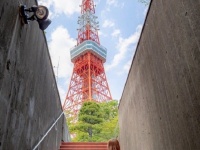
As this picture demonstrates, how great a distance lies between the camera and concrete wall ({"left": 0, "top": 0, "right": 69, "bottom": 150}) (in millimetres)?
2043

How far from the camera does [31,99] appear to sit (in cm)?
299

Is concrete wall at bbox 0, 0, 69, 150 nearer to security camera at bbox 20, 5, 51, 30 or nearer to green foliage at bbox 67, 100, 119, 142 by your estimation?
security camera at bbox 20, 5, 51, 30

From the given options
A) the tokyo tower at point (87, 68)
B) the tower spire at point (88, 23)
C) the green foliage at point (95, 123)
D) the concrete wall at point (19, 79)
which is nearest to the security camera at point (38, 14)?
the concrete wall at point (19, 79)

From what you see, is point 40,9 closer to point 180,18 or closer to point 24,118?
point 24,118

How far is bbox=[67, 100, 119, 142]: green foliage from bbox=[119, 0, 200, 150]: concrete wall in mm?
8959

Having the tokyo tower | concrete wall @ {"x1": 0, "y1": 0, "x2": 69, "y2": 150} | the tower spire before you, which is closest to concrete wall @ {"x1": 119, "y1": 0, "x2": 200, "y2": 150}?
concrete wall @ {"x1": 0, "y1": 0, "x2": 69, "y2": 150}

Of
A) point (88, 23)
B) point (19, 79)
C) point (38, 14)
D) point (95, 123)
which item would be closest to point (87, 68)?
point (88, 23)

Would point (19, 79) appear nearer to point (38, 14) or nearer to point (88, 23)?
point (38, 14)

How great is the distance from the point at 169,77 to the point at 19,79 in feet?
5.07

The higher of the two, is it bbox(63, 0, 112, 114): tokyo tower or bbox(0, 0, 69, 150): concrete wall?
bbox(63, 0, 112, 114): tokyo tower

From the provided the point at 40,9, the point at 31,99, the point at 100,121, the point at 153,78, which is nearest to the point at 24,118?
the point at 31,99

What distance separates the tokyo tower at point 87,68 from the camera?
22.3m

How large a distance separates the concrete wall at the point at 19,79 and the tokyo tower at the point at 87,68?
50.8 feet

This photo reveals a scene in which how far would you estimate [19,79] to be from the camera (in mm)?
2463
